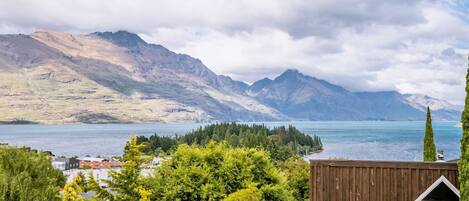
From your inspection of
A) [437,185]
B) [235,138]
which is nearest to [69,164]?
[235,138]

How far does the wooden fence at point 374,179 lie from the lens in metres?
14.8

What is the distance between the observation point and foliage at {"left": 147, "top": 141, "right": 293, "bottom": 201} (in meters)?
22.7

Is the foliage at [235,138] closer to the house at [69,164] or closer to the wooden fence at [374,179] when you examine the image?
the house at [69,164]

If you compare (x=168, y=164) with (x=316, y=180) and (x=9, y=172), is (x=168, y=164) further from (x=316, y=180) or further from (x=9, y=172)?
(x=316, y=180)

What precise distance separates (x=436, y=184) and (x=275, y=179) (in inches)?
473

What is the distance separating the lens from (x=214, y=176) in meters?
24.0

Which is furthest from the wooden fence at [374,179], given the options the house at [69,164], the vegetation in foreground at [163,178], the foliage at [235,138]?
the foliage at [235,138]

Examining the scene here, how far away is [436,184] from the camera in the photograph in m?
14.5

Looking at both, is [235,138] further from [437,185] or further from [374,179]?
[437,185]

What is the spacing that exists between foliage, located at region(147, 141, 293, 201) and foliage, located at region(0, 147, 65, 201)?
4.75 metres

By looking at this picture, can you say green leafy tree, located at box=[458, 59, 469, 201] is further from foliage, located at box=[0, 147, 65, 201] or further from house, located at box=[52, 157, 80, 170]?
house, located at box=[52, 157, 80, 170]

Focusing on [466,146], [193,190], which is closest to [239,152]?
[193,190]

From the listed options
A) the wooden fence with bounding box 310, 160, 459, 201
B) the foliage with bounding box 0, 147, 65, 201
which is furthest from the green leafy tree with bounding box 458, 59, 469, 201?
the foliage with bounding box 0, 147, 65, 201

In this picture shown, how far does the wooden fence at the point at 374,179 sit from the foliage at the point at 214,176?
18.9ft
